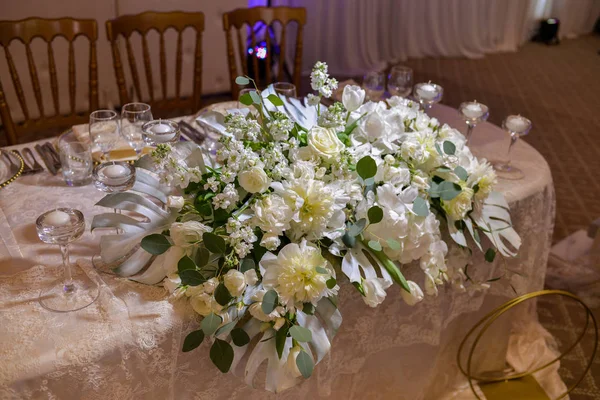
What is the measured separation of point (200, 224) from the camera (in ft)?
3.34

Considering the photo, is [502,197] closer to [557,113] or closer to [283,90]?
[283,90]

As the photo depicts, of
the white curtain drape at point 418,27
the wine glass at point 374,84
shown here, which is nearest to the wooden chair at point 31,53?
the wine glass at point 374,84

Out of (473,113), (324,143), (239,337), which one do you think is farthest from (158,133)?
(473,113)

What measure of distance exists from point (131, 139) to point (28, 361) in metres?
0.67

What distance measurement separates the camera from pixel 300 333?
99 centimetres

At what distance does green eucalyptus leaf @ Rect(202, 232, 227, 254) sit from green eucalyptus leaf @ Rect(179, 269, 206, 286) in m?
0.05

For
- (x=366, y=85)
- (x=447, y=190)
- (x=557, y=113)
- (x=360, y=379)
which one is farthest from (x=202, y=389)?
(x=557, y=113)

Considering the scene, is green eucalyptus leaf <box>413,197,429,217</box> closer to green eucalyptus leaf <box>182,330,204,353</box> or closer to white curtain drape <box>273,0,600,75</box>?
green eucalyptus leaf <box>182,330,204,353</box>

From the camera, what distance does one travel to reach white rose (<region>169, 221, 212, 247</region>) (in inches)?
39.6

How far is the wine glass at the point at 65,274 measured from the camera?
1032 millimetres

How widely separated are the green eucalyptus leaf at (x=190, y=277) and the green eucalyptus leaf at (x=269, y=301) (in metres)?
0.12

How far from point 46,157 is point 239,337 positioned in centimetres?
82

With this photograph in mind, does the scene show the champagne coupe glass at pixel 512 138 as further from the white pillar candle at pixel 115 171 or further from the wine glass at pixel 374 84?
the white pillar candle at pixel 115 171

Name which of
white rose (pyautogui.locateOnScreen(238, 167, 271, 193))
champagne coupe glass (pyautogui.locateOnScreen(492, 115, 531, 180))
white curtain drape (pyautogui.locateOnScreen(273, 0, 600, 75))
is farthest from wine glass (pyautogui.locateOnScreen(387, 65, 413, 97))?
white curtain drape (pyautogui.locateOnScreen(273, 0, 600, 75))
